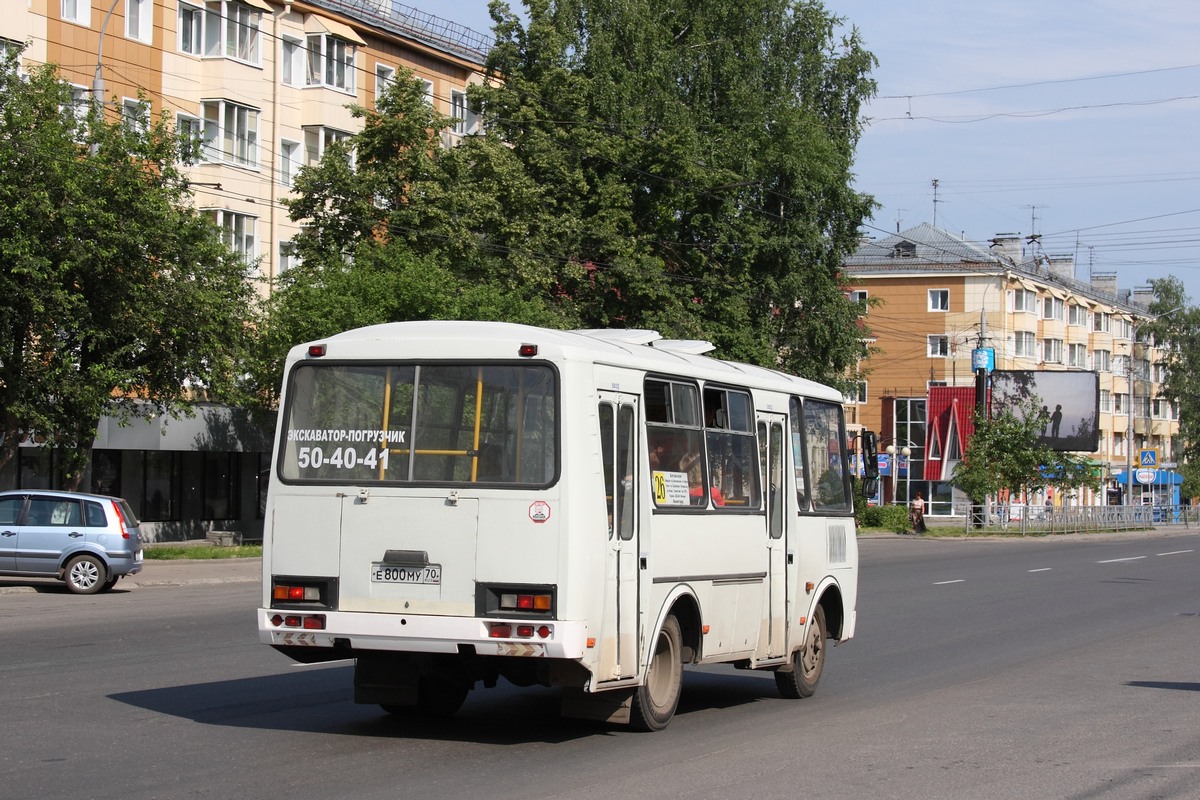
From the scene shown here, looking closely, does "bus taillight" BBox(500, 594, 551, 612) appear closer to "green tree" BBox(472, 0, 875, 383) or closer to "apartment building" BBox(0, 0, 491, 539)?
"apartment building" BBox(0, 0, 491, 539)

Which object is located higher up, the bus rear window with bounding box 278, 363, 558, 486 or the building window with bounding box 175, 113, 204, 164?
the building window with bounding box 175, 113, 204, 164

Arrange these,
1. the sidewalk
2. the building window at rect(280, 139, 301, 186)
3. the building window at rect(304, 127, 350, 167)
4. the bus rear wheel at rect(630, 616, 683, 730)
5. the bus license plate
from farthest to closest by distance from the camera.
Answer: the building window at rect(304, 127, 350, 167), the building window at rect(280, 139, 301, 186), the sidewalk, the bus rear wheel at rect(630, 616, 683, 730), the bus license plate

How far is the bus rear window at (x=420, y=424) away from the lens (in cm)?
960

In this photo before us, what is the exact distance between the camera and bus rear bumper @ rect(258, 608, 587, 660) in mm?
9211

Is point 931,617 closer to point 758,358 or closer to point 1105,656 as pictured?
point 1105,656

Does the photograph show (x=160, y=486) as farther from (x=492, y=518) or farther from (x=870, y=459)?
(x=492, y=518)

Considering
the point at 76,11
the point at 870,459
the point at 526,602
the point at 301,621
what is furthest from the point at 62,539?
the point at 76,11

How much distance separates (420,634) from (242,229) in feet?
121

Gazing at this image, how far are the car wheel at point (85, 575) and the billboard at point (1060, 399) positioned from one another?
169ft

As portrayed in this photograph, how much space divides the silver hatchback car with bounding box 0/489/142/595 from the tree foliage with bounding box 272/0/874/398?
14038 millimetres

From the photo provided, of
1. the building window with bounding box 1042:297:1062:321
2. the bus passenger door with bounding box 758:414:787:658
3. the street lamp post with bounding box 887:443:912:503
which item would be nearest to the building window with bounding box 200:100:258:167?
the bus passenger door with bounding box 758:414:787:658

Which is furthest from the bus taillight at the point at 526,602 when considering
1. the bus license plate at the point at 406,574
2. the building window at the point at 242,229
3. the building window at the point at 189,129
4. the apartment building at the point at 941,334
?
the apartment building at the point at 941,334

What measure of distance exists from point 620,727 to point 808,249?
136 feet

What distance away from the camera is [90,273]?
29766 millimetres
